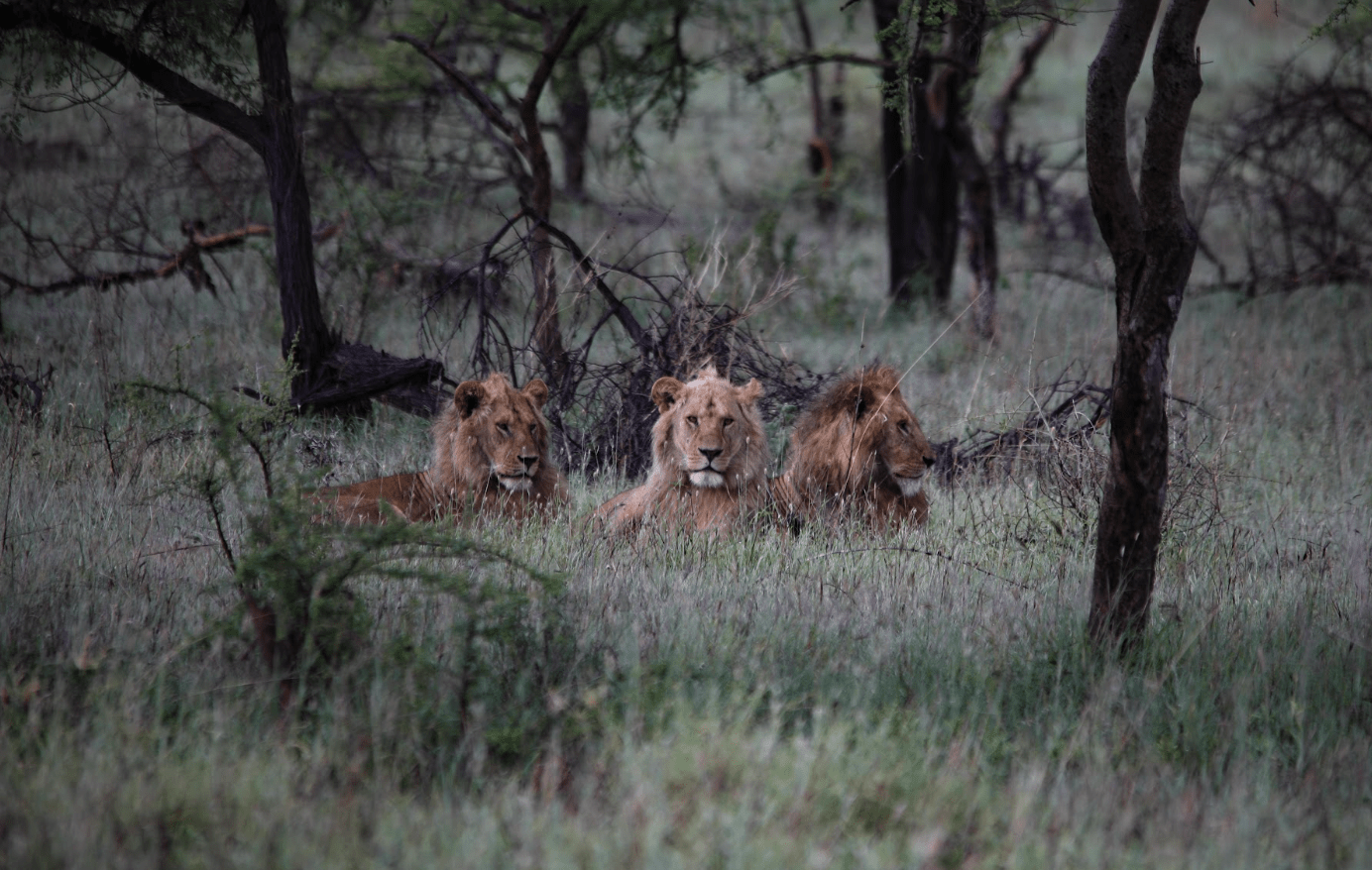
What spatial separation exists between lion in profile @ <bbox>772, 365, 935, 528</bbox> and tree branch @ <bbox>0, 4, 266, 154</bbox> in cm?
458

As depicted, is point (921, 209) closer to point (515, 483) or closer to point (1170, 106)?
point (515, 483)

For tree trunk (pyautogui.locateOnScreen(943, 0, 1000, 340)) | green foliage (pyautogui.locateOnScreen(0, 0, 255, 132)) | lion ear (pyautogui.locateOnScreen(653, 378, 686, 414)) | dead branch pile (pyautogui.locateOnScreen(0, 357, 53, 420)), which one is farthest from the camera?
tree trunk (pyautogui.locateOnScreen(943, 0, 1000, 340))

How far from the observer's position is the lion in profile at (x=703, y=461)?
639 cm

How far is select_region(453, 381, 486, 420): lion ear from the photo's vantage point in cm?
673

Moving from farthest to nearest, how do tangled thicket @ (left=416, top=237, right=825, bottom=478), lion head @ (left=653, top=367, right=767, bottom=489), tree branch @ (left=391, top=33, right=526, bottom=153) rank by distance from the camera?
tree branch @ (left=391, top=33, right=526, bottom=153) → tangled thicket @ (left=416, top=237, right=825, bottom=478) → lion head @ (left=653, top=367, right=767, bottom=489)

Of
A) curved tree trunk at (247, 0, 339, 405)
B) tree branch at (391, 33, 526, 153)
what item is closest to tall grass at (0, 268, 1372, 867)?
curved tree trunk at (247, 0, 339, 405)

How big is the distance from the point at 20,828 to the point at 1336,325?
14476 mm

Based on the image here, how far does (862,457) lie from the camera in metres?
6.80

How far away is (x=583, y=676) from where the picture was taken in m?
4.44

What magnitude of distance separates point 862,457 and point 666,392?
1.19 metres

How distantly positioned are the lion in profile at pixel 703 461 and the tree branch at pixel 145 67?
Result: 13.1ft

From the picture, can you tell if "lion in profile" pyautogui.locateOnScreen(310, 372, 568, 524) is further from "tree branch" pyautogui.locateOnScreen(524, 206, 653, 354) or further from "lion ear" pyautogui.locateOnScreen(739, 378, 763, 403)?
"tree branch" pyautogui.locateOnScreen(524, 206, 653, 354)

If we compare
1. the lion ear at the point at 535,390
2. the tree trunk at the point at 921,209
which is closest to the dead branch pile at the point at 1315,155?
the tree trunk at the point at 921,209

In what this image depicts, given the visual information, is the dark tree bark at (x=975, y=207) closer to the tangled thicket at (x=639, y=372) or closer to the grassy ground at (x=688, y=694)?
the tangled thicket at (x=639, y=372)
